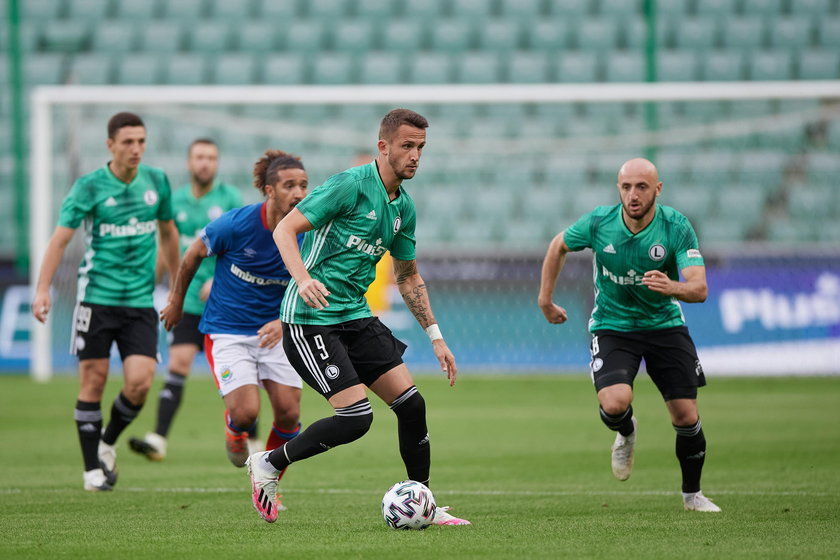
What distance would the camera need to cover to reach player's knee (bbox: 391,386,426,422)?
6.31 meters

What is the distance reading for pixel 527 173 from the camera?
1730 cm

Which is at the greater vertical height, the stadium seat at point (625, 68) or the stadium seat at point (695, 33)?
the stadium seat at point (695, 33)

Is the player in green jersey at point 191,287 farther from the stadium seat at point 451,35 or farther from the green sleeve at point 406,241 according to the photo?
the stadium seat at point 451,35

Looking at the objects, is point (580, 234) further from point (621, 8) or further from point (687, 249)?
point (621, 8)

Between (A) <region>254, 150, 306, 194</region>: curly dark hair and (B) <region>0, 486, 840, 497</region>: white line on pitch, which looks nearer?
(A) <region>254, 150, 306, 194</region>: curly dark hair

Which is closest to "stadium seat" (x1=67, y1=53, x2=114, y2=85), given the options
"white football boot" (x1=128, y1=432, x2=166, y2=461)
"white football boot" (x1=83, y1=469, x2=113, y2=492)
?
"white football boot" (x1=128, y1=432, x2=166, y2=461)

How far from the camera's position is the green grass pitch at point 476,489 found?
5.73 meters

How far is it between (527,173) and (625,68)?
356cm

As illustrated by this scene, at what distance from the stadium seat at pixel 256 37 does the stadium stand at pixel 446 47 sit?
2 centimetres

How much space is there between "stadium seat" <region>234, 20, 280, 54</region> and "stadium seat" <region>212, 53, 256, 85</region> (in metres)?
0.37

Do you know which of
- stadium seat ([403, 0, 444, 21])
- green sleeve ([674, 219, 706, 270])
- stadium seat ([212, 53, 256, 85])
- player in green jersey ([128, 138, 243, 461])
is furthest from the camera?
stadium seat ([403, 0, 444, 21])

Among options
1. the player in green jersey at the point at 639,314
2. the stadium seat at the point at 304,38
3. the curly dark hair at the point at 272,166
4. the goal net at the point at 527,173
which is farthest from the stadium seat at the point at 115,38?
the player in green jersey at the point at 639,314

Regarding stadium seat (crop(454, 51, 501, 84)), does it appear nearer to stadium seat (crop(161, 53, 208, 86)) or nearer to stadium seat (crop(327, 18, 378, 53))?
stadium seat (crop(327, 18, 378, 53))

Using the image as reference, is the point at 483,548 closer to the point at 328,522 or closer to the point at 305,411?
the point at 328,522
